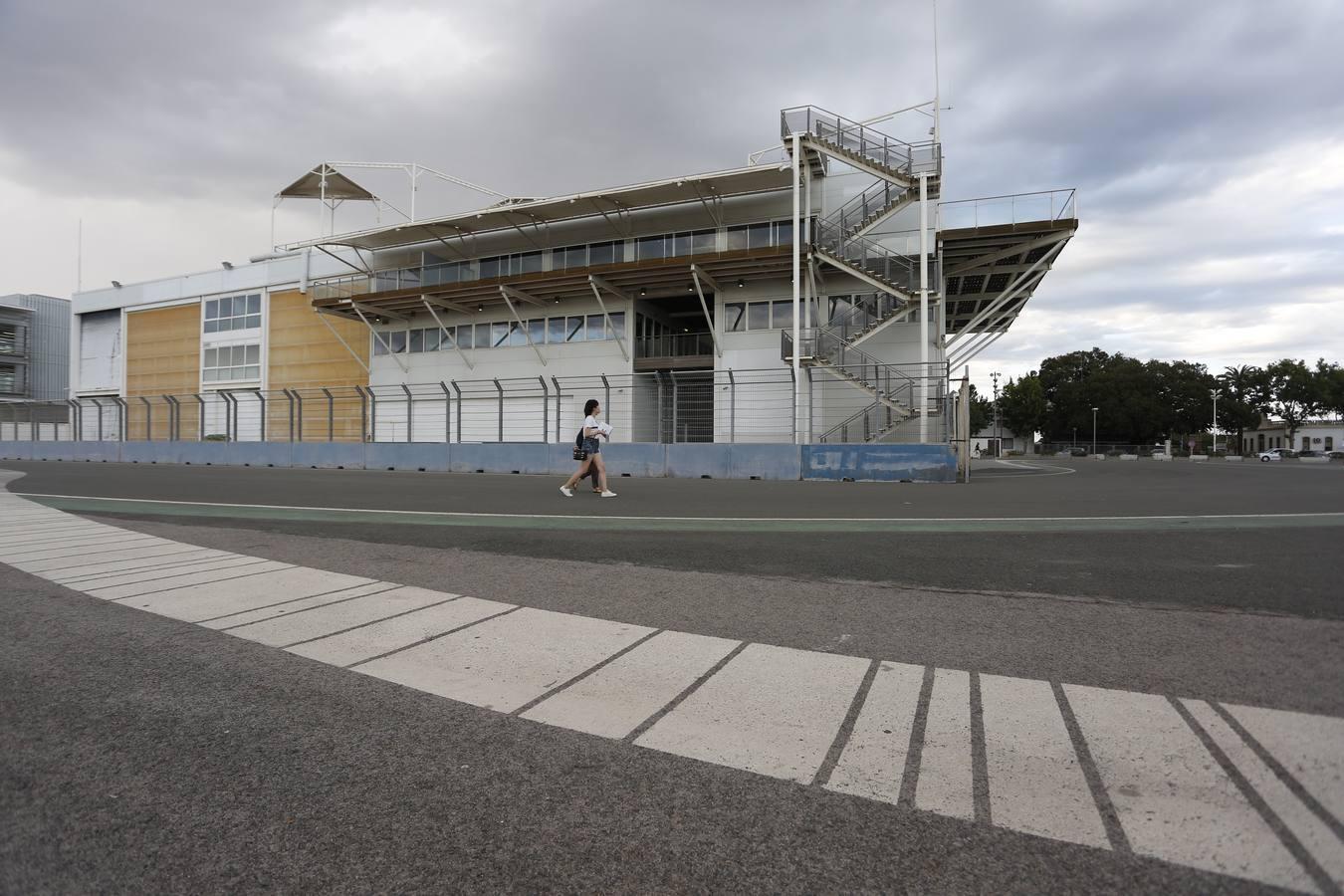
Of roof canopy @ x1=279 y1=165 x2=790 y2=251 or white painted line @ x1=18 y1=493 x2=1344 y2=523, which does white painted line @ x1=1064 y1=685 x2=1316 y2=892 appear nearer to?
white painted line @ x1=18 y1=493 x2=1344 y2=523

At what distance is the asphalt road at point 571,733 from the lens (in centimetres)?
182

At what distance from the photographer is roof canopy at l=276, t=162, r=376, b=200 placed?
32.8 meters

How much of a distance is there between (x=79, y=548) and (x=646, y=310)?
24296 millimetres

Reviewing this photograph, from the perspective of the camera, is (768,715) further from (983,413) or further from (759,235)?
(983,413)

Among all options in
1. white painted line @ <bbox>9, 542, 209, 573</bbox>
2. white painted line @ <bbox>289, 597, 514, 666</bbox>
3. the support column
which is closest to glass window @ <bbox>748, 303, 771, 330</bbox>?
the support column

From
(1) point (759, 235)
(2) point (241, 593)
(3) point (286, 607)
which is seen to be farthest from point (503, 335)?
(3) point (286, 607)

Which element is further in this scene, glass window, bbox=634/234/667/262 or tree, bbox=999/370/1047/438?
tree, bbox=999/370/1047/438

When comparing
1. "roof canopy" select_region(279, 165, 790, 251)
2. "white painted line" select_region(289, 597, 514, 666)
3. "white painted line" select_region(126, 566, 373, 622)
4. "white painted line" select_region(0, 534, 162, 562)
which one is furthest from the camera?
"roof canopy" select_region(279, 165, 790, 251)

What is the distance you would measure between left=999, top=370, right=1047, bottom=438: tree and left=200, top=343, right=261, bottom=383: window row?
92.0 meters

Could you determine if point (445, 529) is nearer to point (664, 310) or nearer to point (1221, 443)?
point (664, 310)

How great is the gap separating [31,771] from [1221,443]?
447 feet

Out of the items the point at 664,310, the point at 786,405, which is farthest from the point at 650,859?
the point at 664,310

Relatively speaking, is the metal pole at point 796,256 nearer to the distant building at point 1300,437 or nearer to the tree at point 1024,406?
the tree at point 1024,406

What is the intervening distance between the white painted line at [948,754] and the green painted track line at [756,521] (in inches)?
205
